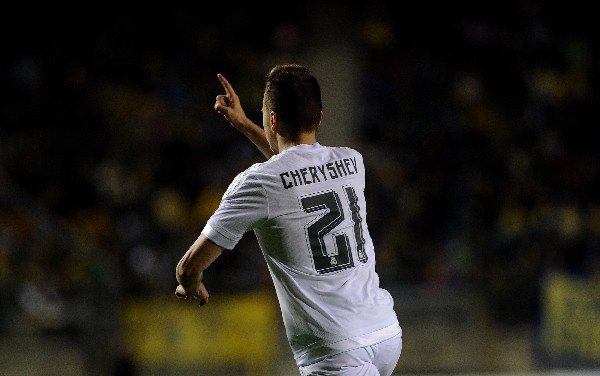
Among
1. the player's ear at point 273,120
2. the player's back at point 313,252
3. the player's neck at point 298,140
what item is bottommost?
the player's back at point 313,252

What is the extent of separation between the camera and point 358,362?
3227 millimetres

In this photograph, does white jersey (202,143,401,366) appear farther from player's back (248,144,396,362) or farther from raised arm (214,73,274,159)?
raised arm (214,73,274,159)

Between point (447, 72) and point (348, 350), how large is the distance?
971 cm

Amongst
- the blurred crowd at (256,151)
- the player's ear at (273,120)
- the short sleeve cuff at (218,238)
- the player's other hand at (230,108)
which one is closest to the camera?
the short sleeve cuff at (218,238)

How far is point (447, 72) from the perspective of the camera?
12555 millimetres

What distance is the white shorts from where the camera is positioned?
3211mm

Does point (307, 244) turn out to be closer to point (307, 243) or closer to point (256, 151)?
point (307, 243)

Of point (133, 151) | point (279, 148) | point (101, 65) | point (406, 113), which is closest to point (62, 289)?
point (133, 151)

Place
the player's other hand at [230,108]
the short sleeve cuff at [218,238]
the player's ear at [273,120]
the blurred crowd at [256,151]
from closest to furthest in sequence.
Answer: the short sleeve cuff at [218,238] < the player's ear at [273,120] < the player's other hand at [230,108] < the blurred crowd at [256,151]

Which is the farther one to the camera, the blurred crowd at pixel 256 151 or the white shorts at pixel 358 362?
the blurred crowd at pixel 256 151

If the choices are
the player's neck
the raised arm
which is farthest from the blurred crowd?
the player's neck

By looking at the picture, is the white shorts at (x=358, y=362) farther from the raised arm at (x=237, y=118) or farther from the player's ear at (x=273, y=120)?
the raised arm at (x=237, y=118)

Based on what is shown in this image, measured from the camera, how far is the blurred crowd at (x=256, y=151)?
9336mm

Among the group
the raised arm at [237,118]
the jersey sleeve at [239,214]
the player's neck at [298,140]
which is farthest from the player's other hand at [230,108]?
the jersey sleeve at [239,214]
